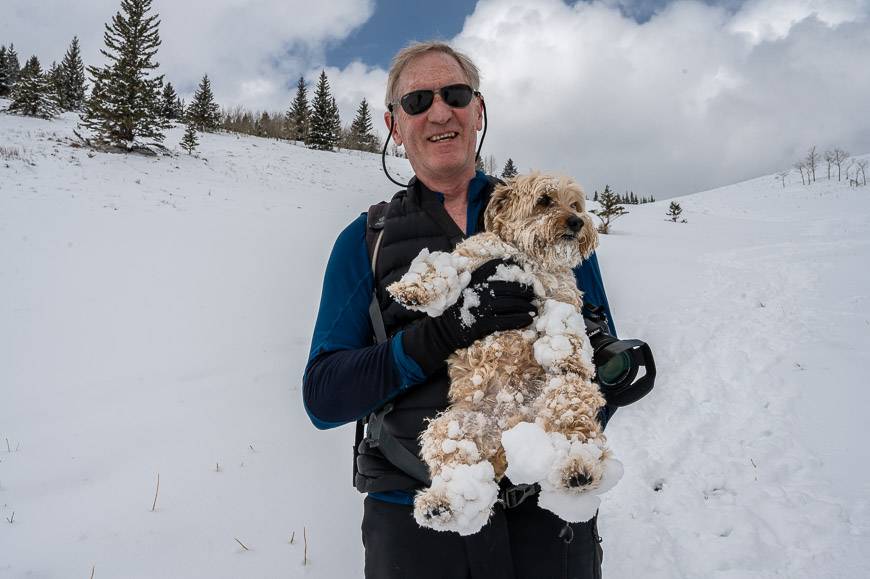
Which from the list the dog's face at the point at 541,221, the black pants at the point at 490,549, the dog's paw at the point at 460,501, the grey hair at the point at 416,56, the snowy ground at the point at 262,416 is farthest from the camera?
the snowy ground at the point at 262,416

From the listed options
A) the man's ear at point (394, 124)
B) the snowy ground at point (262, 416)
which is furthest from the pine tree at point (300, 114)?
the man's ear at point (394, 124)

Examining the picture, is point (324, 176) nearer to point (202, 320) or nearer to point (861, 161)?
point (202, 320)

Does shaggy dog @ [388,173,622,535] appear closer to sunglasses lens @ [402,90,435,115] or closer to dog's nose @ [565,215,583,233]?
dog's nose @ [565,215,583,233]

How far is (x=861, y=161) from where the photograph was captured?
62844mm

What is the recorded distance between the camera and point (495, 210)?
2.78 metres

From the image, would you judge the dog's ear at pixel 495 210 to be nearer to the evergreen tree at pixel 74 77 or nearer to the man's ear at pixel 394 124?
the man's ear at pixel 394 124

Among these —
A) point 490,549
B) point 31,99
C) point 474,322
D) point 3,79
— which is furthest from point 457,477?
point 3,79

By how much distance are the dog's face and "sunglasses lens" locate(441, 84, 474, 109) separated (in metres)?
0.58

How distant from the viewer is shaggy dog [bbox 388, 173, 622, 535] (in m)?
1.83

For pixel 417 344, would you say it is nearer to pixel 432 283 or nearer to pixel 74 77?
pixel 432 283

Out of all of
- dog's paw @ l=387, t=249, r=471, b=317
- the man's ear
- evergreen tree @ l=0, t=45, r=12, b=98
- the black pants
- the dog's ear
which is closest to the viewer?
the black pants

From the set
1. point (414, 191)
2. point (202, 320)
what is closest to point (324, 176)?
point (202, 320)

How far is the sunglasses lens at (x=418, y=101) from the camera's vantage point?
2736 mm

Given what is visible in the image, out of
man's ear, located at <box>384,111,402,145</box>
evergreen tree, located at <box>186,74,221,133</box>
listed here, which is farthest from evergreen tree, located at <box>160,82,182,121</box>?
man's ear, located at <box>384,111,402,145</box>
